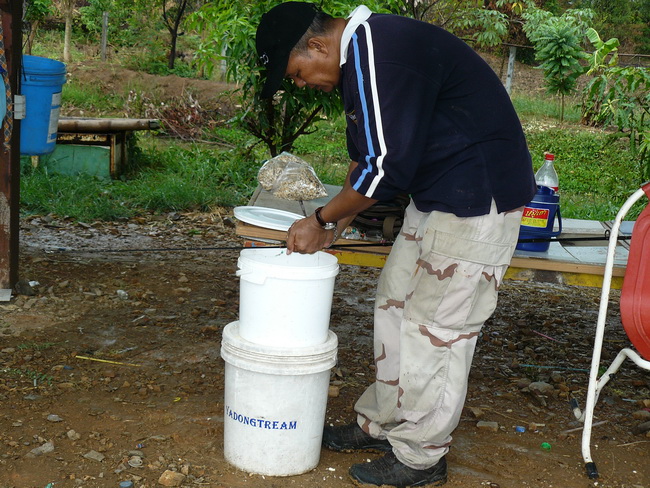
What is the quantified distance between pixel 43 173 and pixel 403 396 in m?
5.46

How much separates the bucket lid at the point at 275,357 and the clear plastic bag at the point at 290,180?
5.03 feet

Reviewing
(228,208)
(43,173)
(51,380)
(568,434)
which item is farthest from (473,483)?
(43,173)

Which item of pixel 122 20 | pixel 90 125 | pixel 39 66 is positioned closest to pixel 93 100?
pixel 90 125

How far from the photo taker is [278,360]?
262cm

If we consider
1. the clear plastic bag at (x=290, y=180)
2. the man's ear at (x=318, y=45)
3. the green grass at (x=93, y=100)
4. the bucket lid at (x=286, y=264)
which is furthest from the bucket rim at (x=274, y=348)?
the green grass at (x=93, y=100)

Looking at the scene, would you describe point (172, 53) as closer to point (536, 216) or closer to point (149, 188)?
point (149, 188)

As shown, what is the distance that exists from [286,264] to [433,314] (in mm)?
530

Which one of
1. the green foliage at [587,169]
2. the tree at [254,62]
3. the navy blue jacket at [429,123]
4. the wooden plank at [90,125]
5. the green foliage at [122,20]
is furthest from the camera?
the green foliage at [122,20]

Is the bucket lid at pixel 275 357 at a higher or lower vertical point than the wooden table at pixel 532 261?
lower

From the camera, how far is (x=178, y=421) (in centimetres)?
316

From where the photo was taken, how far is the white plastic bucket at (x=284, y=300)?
8.46 ft

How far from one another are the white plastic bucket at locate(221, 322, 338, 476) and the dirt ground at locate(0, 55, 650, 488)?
0.08m

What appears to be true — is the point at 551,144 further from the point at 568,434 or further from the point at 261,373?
the point at 261,373

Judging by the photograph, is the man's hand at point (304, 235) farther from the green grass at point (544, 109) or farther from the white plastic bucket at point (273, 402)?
the green grass at point (544, 109)
